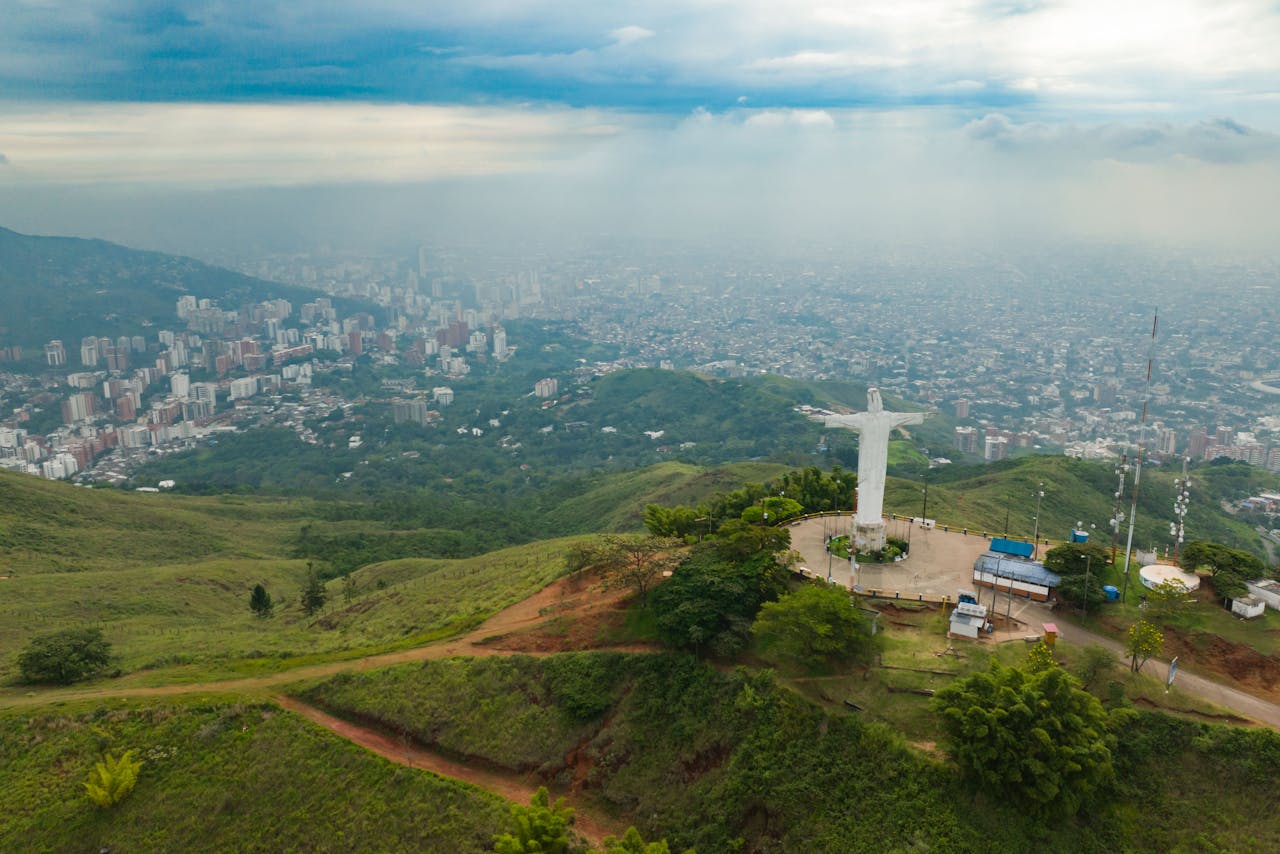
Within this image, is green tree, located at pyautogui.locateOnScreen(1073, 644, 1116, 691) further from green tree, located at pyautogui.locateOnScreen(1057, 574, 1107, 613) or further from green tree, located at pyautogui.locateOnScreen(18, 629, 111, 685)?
green tree, located at pyautogui.locateOnScreen(18, 629, 111, 685)

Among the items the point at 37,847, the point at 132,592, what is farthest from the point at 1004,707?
the point at 132,592

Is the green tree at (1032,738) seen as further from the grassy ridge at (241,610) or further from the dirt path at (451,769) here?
the grassy ridge at (241,610)

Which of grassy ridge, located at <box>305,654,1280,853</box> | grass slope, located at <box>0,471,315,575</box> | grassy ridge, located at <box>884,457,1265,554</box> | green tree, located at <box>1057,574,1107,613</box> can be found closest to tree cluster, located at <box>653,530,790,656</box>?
grassy ridge, located at <box>305,654,1280,853</box>

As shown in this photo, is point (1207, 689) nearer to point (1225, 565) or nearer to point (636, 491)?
point (1225, 565)

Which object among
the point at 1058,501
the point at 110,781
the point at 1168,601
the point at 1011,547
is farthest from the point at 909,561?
the point at 1058,501

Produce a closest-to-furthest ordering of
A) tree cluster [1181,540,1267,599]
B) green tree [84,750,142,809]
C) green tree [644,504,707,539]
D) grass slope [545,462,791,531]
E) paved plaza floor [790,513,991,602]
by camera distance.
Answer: green tree [84,750,142,809], tree cluster [1181,540,1267,599], paved plaza floor [790,513,991,602], green tree [644,504,707,539], grass slope [545,462,791,531]
